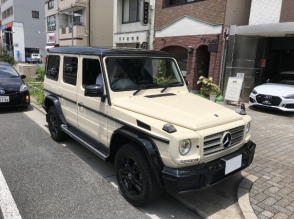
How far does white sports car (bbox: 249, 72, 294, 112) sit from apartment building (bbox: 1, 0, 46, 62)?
4281 centimetres

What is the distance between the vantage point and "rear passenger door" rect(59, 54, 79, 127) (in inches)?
169

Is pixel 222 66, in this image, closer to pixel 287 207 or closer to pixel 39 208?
pixel 287 207

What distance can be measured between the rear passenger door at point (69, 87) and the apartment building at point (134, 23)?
32.8ft

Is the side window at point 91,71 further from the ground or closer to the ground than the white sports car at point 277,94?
further from the ground

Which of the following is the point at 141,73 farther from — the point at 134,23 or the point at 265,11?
the point at 134,23

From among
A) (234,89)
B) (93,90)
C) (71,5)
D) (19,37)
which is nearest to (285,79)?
(234,89)

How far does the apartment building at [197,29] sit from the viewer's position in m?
10.4

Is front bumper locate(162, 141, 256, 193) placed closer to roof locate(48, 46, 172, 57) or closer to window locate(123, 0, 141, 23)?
roof locate(48, 46, 172, 57)

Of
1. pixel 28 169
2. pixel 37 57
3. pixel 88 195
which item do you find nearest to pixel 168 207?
pixel 88 195

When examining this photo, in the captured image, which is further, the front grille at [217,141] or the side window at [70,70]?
the side window at [70,70]

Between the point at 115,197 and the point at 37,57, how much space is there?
43929mm

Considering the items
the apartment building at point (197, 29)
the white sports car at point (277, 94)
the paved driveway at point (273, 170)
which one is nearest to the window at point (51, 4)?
the apartment building at point (197, 29)

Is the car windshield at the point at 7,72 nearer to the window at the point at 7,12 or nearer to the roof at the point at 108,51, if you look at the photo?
the roof at the point at 108,51

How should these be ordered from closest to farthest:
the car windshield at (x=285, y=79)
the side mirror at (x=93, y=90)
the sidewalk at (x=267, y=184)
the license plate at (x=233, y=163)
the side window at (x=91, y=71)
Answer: the license plate at (x=233, y=163), the sidewalk at (x=267, y=184), the side mirror at (x=93, y=90), the side window at (x=91, y=71), the car windshield at (x=285, y=79)
